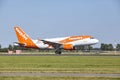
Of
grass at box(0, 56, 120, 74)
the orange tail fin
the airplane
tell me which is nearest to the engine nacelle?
the airplane

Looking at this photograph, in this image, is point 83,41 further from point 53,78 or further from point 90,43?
point 53,78

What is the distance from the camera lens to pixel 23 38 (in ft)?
326

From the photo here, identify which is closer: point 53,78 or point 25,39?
point 53,78

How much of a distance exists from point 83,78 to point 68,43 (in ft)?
227

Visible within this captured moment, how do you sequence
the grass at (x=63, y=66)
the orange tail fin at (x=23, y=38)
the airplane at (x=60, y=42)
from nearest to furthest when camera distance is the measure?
1. the grass at (x=63, y=66)
2. the airplane at (x=60, y=42)
3. the orange tail fin at (x=23, y=38)

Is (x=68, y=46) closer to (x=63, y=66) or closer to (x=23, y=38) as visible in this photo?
(x=23, y=38)

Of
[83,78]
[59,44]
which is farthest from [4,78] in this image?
[59,44]

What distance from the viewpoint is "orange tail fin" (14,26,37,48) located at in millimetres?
95625

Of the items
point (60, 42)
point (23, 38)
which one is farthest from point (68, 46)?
point (23, 38)

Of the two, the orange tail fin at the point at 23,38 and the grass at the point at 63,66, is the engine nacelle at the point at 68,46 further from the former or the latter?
the grass at the point at 63,66

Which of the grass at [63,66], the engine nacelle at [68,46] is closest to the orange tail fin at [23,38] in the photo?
the engine nacelle at [68,46]

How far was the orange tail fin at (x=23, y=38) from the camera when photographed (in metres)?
95.6

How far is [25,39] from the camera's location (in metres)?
98.2

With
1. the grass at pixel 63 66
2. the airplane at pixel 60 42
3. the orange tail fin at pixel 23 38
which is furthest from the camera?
the orange tail fin at pixel 23 38
